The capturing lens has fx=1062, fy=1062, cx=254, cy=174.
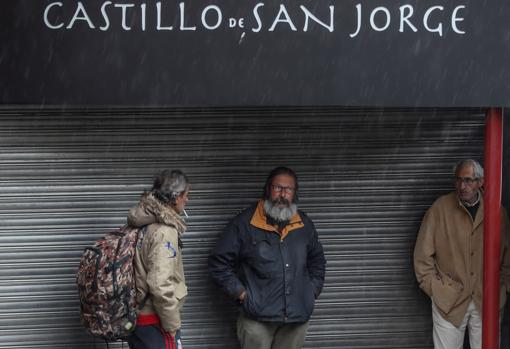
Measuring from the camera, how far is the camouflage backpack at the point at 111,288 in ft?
23.6

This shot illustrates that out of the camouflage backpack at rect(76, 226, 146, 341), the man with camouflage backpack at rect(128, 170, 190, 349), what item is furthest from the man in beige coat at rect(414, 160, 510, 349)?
the camouflage backpack at rect(76, 226, 146, 341)

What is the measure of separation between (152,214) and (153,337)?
0.86 metres

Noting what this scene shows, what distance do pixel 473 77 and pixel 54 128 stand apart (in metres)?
3.15

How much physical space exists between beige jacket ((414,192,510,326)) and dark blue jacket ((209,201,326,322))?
962 mm

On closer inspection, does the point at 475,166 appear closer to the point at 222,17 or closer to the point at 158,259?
the point at 222,17

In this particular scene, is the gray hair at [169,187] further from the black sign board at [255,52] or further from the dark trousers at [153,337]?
the dark trousers at [153,337]

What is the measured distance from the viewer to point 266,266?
25.9 ft

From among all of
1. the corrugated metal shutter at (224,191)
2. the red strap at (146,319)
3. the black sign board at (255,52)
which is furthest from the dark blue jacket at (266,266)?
the black sign board at (255,52)

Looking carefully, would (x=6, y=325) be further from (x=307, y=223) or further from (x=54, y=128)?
(x=307, y=223)

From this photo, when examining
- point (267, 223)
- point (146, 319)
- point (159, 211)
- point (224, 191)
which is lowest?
point (146, 319)

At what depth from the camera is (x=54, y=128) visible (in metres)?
8.10

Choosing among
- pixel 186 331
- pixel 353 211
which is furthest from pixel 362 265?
pixel 186 331

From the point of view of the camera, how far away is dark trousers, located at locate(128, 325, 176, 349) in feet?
24.1

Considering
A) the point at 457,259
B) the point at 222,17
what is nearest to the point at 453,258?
the point at 457,259
